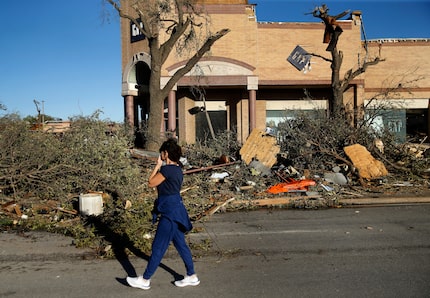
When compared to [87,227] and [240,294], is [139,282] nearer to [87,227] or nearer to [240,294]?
[240,294]

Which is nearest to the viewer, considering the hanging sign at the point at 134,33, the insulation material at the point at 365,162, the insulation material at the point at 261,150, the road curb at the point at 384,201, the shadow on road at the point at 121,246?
the shadow on road at the point at 121,246

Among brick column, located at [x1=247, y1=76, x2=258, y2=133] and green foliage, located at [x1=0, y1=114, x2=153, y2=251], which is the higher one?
brick column, located at [x1=247, y1=76, x2=258, y2=133]

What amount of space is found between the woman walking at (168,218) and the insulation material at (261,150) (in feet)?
24.8

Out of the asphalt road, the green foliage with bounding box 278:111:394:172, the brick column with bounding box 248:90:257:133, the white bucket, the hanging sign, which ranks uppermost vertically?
the hanging sign

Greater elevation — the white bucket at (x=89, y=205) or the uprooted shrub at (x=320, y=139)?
the uprooted shrub at (x=320, y=139)

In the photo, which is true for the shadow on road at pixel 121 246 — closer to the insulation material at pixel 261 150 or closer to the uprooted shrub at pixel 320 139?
the insulation material at pixel 261 150

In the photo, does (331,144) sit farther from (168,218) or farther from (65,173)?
(168,218)

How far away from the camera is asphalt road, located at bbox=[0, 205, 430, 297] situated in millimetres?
4660

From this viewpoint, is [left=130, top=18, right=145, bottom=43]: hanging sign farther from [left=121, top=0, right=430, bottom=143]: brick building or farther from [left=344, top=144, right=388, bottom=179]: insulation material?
[left=344, top=144, right=388, bottom=179]: insulation material

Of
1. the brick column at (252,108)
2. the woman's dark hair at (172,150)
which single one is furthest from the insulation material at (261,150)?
the brick column at (252,108)

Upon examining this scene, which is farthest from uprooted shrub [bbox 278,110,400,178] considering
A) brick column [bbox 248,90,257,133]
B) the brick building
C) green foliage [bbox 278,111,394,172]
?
brick column [bbox 248,90,257,133]

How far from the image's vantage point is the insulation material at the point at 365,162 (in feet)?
38.5

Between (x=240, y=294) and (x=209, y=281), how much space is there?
54cm

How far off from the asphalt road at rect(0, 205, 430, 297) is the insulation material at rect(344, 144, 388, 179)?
3734 millimetres
